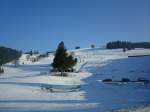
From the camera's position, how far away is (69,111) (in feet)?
83.1

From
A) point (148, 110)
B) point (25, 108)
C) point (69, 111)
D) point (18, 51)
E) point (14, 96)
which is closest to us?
point (148, 110)

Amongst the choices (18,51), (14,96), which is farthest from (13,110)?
(18,51)

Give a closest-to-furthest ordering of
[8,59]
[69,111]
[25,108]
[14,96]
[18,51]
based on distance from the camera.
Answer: [69,111] < [25,108] < [14,96] < [8,59] < [18,51]

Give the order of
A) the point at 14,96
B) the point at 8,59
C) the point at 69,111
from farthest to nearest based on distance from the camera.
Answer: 1. the point at 8,59
2. the point at 14,96
3. the point at 69,111

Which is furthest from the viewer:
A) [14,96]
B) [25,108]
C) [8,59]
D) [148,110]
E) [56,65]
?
[8,59]

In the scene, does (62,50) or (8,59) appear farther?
(8,59)

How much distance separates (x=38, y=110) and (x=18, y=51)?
551ft

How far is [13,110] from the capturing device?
26172 mm

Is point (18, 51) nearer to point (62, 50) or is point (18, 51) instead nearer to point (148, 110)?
point (62, 50)

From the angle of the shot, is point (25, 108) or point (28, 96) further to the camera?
point (28, 96)

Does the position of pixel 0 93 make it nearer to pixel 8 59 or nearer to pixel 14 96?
pixel 14 96

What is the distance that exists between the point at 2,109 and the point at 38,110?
2.82 m

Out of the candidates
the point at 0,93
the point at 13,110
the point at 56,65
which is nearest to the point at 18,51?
the point at 56,65

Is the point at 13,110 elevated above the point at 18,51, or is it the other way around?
the point at 18,51
